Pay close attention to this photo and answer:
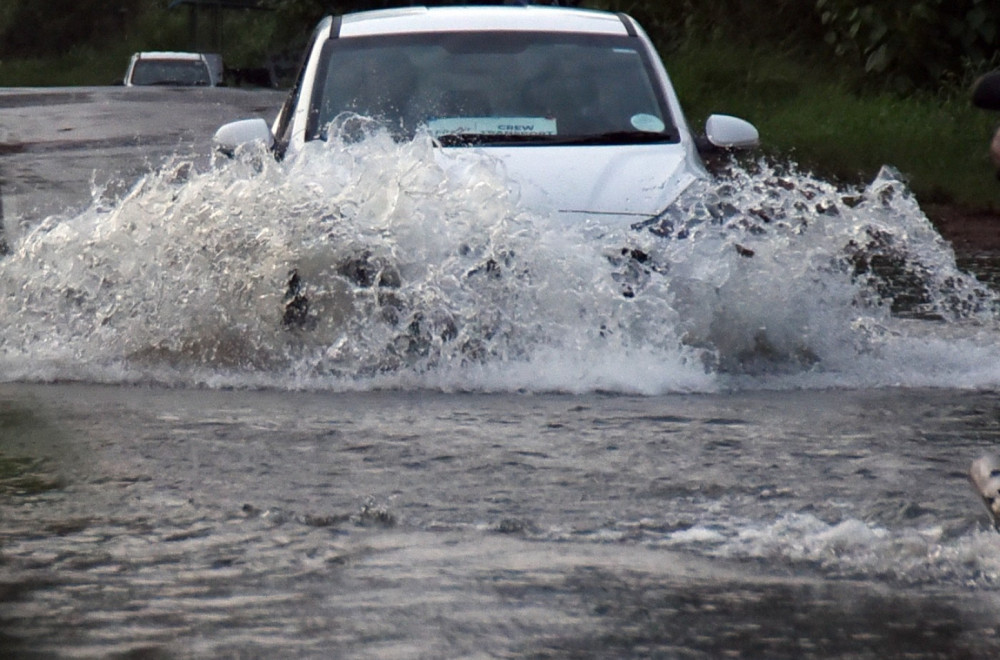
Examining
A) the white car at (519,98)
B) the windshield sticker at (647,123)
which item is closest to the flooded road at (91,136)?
the white car at (519,98)

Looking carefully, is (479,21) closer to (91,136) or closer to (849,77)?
(91,136)

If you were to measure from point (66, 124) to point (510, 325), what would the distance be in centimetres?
1517

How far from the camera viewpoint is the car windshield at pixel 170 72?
36.3 m

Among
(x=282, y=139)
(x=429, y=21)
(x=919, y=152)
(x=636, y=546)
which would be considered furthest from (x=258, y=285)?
(x=919, y=152)

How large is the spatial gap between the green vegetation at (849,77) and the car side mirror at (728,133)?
6.08 meters

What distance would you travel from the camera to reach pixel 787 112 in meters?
19.5

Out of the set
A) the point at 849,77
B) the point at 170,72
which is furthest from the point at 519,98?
the point at 170,72

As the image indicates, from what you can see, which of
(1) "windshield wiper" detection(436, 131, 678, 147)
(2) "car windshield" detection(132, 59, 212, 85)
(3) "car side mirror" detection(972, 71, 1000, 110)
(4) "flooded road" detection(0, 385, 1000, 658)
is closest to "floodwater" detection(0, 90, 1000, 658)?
(4) "flooded road" detection(0, 385, 1000, 658)

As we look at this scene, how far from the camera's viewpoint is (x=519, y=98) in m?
8.32

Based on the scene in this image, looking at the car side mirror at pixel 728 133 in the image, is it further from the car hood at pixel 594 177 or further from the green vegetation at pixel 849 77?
the green vegetation at pixel 849 77

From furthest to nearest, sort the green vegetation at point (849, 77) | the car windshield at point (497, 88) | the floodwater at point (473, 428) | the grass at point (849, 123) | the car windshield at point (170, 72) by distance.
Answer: the car windshield at point (170, 72), the green vegetation at point (849, 77), the grass at point (849, 123), the car windshield at point (497, 88), the floodwater at point (473, 428)

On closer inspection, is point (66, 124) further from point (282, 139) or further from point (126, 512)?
point (126, 512)

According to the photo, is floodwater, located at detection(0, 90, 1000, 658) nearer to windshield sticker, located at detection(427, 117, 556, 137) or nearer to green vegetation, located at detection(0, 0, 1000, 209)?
windshield sticker, located at detection(427, 117, 556, 137)

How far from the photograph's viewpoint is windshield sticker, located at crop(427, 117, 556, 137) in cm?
798
